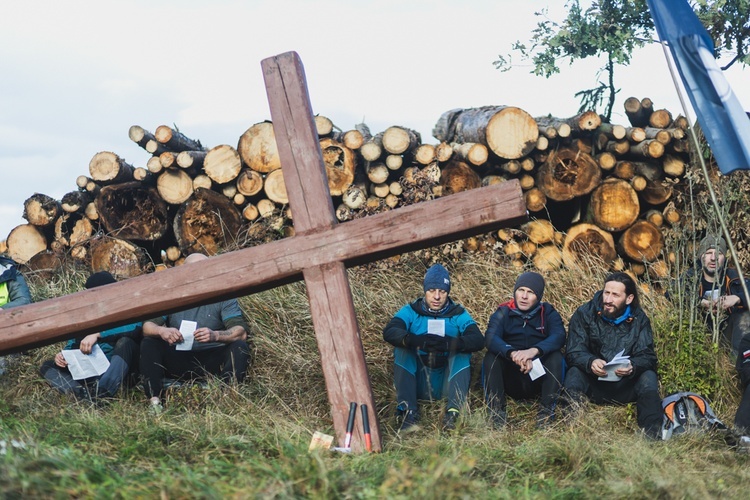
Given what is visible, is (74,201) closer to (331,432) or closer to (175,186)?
(175,186)

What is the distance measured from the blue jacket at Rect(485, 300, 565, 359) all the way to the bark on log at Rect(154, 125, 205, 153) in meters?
4.38

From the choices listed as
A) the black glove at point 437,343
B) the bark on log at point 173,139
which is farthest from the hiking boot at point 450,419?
the bark on log at point 173,139

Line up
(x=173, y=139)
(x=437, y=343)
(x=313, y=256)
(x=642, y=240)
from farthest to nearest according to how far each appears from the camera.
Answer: (x=173, y=139) < (x=642, y=240) < (x=437, y=343) < (x=313, y=256)

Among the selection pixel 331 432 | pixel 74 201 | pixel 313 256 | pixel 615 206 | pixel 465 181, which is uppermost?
pixel 74 201

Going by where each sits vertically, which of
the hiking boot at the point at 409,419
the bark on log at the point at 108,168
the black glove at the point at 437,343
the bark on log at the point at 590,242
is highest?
the bark on log at the point at 108,168

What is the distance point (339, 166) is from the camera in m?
8.56

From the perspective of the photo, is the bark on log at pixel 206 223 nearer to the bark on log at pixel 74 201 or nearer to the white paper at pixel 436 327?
the bark on log at pixel 74 201

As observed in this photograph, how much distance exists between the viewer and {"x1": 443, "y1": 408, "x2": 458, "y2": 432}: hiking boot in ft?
17.5

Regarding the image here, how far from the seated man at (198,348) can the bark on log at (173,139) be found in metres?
2.87

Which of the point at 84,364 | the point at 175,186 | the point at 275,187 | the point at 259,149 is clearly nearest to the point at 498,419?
the point at 84,364

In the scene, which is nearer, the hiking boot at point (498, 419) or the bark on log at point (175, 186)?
the hiking boot at point (498, 419)

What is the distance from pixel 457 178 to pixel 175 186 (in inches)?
115

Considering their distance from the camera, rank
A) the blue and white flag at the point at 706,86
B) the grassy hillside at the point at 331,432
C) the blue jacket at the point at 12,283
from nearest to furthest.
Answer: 1. the grassy hillside at the point at 331,432
2. the blue and white flag at the point at 706,86
3. the blue jacket at the point at 12,283

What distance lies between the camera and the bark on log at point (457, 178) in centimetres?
852
